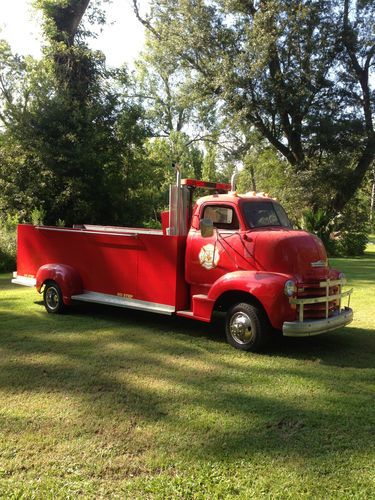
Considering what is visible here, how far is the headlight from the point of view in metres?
5.99

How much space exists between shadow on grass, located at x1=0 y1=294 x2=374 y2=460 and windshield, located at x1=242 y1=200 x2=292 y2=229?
171cm

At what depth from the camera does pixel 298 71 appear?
80.1ft

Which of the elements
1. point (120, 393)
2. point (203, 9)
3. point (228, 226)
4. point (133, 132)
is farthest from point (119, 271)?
point (203, 9)

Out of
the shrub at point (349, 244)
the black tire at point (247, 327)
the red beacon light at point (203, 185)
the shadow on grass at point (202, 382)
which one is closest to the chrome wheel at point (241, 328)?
the black tire at point (247, 327)

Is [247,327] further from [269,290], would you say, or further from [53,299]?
[53,299]

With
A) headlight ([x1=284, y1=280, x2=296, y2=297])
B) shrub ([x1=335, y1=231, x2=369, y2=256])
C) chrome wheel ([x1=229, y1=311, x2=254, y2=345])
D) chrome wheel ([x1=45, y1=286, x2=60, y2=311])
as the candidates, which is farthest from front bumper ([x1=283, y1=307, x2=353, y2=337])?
shrub ([x1=335, y1=231, x2=369, y2=256])

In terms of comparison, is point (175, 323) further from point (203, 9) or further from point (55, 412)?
point (203, 9)

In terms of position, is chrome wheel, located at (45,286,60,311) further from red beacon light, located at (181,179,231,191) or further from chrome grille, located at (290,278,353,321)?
chrome grille, located at (290,278,353,321)

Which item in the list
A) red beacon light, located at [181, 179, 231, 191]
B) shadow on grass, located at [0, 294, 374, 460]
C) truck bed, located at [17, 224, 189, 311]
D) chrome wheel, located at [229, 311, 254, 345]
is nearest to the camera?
shadow on grass, located at [0, 294, 374, 460]

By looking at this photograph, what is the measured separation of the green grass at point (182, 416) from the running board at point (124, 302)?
41 cm

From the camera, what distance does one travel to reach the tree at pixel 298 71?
23.8 m

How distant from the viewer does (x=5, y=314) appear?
870 centimetres

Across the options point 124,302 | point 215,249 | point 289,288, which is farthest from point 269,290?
point 124,302

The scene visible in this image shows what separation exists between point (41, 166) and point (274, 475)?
1842cm
